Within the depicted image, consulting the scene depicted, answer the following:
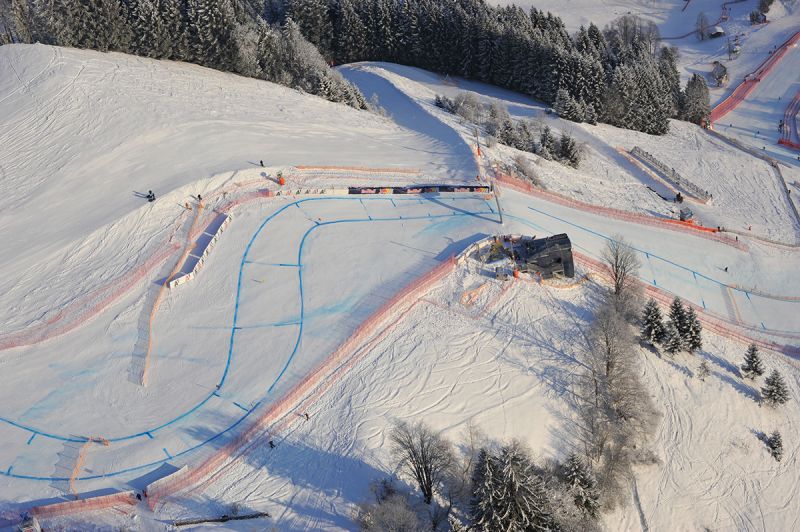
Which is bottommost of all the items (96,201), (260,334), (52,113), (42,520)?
(42,520)

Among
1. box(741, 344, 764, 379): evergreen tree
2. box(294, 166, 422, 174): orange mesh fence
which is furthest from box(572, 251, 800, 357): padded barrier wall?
box(294, 166, 422, 174): orange mesh fence

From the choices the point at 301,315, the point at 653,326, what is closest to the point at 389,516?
the point at 301,315

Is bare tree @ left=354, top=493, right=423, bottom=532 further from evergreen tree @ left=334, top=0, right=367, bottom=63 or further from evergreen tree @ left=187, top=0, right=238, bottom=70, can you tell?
evergreen tree @ left=334, top=0, right=367, bottom=63

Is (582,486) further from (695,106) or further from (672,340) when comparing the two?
(695,106)

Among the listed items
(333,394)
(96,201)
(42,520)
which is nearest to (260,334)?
(333,394)

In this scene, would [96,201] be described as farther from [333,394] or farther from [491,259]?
[491,259]
